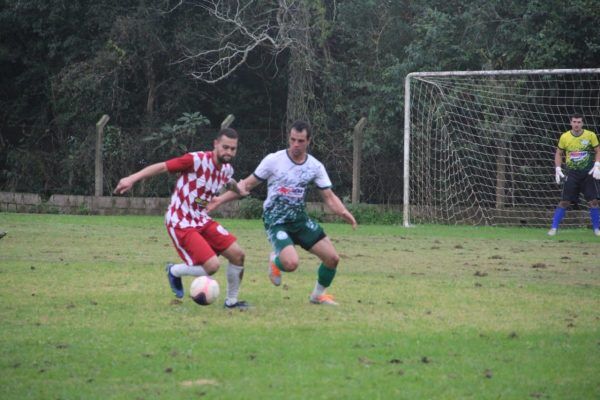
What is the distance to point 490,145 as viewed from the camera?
69.3 feet

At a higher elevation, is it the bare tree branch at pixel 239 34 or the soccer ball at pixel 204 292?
the bare tree branch at pixel 239 34

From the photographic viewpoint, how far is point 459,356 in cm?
664

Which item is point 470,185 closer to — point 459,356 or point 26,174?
point 26,174

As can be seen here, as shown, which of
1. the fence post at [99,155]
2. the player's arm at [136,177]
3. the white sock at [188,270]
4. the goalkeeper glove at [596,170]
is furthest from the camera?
the fence post at [99,155]

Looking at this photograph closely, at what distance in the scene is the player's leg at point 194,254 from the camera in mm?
8602

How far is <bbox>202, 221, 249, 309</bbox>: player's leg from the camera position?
8.65m

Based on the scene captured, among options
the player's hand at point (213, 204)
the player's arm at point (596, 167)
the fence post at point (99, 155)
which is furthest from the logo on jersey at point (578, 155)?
the fence post at point (99, 155)

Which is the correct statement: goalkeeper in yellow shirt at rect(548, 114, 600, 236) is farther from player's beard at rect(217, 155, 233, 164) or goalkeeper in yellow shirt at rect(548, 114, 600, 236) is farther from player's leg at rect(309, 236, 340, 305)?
player's beard at rect(217, 155, 233, 164)

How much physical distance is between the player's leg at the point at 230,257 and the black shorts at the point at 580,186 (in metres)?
10.1

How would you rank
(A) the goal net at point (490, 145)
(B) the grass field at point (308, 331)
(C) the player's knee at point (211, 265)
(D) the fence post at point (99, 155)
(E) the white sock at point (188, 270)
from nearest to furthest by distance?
(B) the grass field at point (308, 331) < (C) the player's knee at point (211, 265) < (E) the white sock at point (188, 270) < (A) the goal net at point (490, 145) < (D) the fence post at point (99, 155)

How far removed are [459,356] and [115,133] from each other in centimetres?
1812

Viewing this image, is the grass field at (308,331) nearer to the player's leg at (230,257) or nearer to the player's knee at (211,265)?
the player's leg at (230,257)

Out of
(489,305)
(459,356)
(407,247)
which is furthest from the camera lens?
(407,247)

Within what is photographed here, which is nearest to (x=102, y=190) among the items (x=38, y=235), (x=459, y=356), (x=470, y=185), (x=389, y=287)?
(x=38, y=235)
